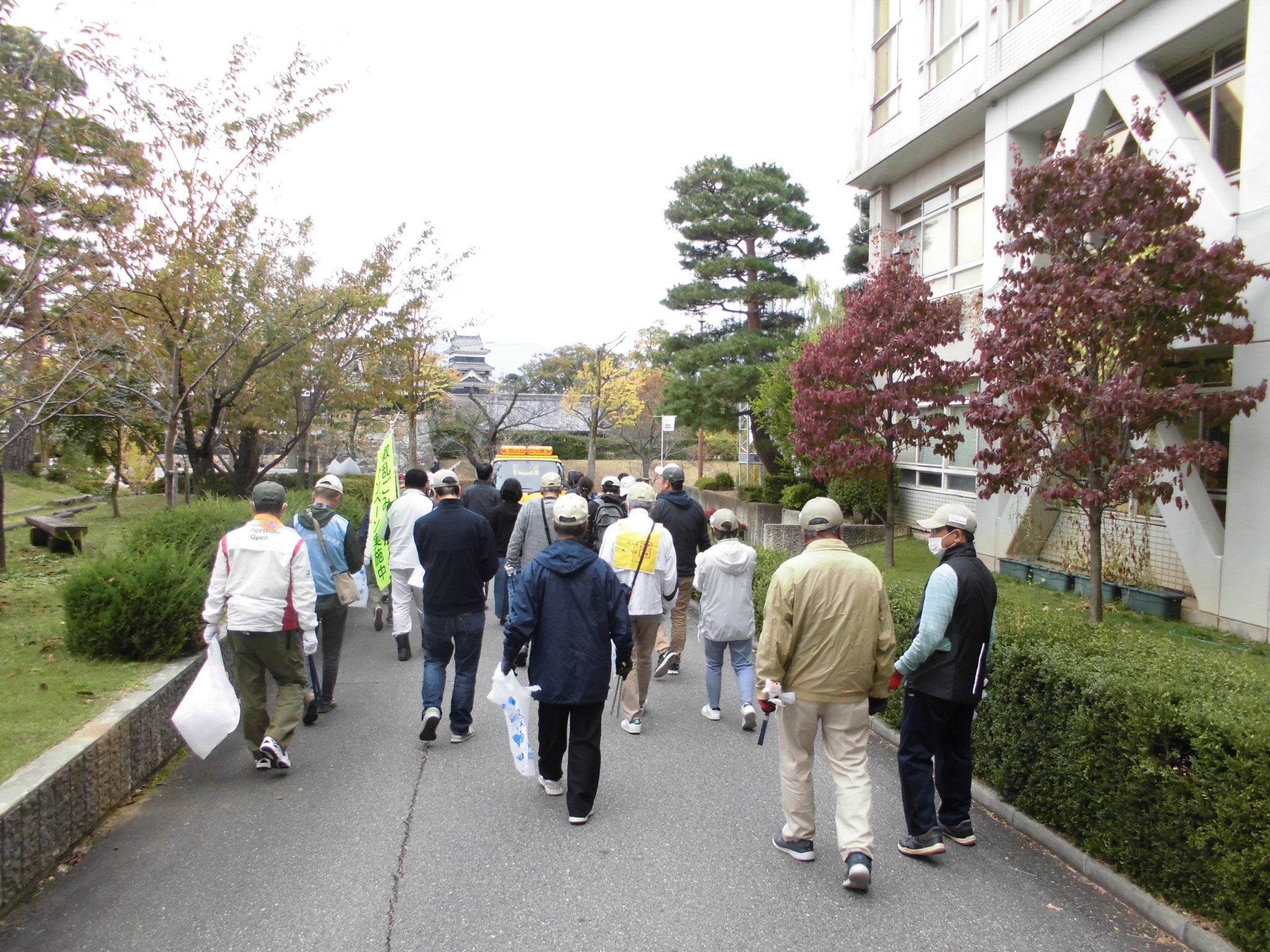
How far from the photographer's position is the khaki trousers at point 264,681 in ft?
17.6

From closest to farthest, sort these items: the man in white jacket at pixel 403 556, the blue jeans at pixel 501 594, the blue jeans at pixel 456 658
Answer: the blue jeans at pixel 456 658 < the blue jeans at pixel 501 594 < the man in white jacket at pixel 403 556

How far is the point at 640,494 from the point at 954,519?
2.82 meters

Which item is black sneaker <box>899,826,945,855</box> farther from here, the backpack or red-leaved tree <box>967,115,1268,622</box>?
red-leaved tree <box>967,115,1268,622</box>

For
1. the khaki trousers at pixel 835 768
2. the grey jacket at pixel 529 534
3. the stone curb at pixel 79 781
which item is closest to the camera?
the stone curb at pixel 79 781

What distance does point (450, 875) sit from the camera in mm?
4074

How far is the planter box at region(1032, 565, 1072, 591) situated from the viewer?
11094 millimetres

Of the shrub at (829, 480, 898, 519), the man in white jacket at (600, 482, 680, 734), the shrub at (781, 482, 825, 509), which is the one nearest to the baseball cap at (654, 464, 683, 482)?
the man in white jacket at (600, 482, 680, 734)

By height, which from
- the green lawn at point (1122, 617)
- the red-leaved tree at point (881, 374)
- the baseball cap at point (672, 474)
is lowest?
the green lawn at point (1122, 617)

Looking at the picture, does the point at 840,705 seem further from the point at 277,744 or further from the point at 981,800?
the point at 277,744

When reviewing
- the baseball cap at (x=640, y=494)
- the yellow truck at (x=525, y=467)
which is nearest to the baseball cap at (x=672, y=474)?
the baseball cap at (x=640, y=494)

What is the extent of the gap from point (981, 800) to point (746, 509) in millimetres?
16399

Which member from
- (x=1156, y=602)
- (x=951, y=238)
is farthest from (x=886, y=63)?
(x=1156, y=602)

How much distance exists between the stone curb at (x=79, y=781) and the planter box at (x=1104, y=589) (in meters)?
9.91

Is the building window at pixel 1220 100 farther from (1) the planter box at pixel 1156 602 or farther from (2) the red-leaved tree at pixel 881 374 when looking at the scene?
(1) the planter box at pixel 1156 602
